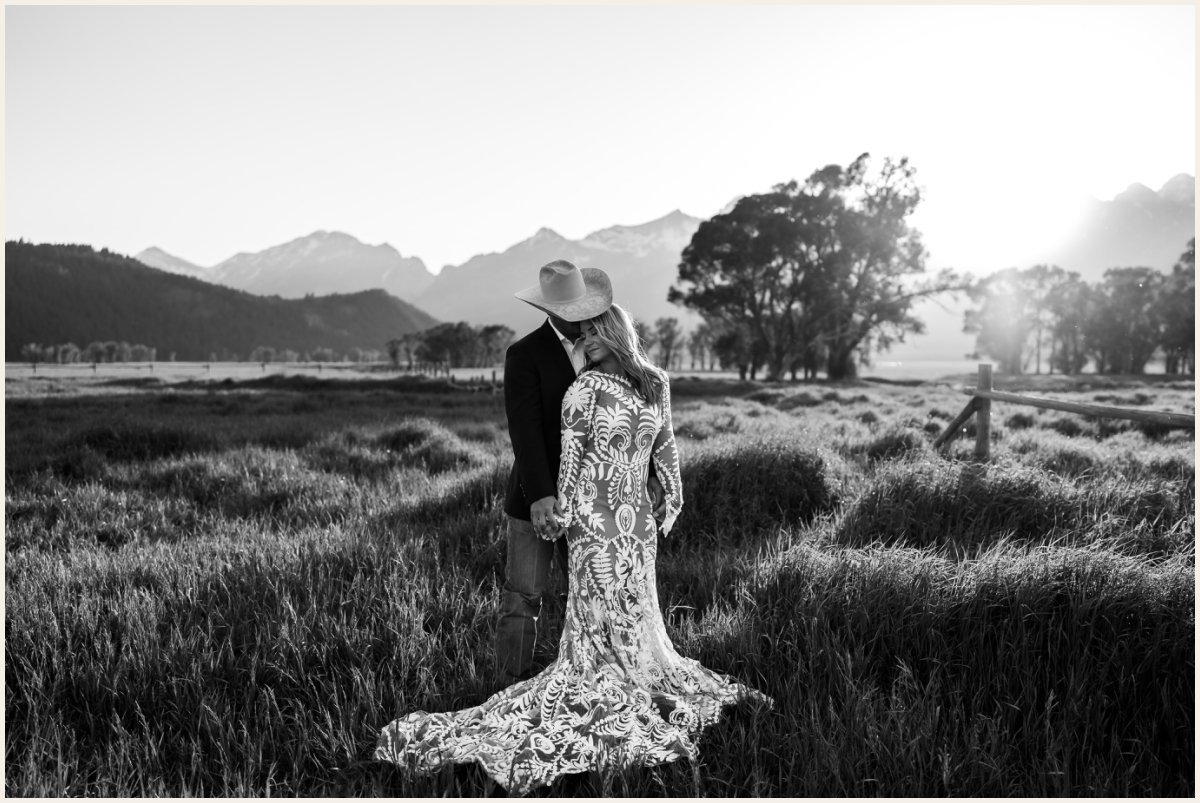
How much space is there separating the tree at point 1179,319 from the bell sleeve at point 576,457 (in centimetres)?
6701

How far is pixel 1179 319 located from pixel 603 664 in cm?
7049

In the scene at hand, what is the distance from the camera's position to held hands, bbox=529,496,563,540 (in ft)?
10.4

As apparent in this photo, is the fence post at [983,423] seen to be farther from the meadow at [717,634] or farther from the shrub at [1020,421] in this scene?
the shrub at [1020,421]

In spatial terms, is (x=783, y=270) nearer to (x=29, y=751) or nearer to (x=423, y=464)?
(x=423, y=464)

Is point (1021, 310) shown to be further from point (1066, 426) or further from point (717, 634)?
point (717, 634)

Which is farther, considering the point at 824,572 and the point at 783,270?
the point at 783,270

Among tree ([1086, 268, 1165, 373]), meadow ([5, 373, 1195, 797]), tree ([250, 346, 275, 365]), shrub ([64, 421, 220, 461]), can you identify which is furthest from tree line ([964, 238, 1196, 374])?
tree ([250, 346, 275, 365])

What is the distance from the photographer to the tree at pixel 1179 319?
174 feet

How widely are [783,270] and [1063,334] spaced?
5026cm

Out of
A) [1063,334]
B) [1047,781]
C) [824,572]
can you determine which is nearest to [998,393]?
[824,572]

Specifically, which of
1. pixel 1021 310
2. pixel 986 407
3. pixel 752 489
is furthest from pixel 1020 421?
pixel 1021 310

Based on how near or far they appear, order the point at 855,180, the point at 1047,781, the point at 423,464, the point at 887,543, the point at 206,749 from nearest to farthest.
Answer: the point at 1047,781
the point at 206,749
the point at 887,543
the point at 423,464
the point at 855,180

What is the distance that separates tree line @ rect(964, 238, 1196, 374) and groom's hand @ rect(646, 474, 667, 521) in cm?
5212

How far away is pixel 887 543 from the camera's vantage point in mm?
5359
